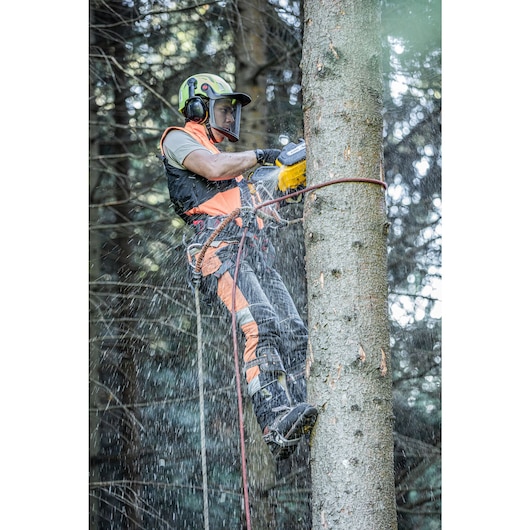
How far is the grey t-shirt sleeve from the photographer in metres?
2.06

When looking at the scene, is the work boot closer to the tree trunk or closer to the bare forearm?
the tree trunk

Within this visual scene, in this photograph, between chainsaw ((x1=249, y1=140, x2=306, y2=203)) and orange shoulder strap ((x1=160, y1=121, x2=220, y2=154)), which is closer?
chainsaw ((x1=249, y1=140, x2=306, y2=203))

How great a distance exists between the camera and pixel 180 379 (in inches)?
139

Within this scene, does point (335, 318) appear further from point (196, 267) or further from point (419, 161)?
point (419, 161)

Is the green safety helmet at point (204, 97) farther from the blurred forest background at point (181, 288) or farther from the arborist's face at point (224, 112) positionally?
the blurred forest background at point (181, 288)

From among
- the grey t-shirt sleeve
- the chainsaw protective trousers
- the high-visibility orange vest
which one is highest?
the grey t-shirt sleeve

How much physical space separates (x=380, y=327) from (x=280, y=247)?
1797mm

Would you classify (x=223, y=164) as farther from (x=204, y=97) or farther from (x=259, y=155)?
(x=204, y=97)

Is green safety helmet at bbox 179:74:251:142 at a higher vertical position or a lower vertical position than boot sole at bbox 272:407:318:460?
higher

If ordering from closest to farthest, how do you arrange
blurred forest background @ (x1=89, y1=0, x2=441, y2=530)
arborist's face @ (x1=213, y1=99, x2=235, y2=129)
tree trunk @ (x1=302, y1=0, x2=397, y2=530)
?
tree trunk @ (x1=302, y1=0, x2=397, y2=530), arborist's face @ (x1=213, y1=99, x2=235, y2=129), blurred forest background @ (x1=89, y1=0, x2=441, y2=530)

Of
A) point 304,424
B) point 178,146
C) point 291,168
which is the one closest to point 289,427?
point 304,424

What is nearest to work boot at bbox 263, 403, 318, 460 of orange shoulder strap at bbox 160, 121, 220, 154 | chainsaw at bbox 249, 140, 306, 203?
chainsaw at bbox 249, 140, 306, 203

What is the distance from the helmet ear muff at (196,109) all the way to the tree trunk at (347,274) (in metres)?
0.60

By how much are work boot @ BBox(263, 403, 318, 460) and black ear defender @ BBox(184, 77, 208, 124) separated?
1.00m
